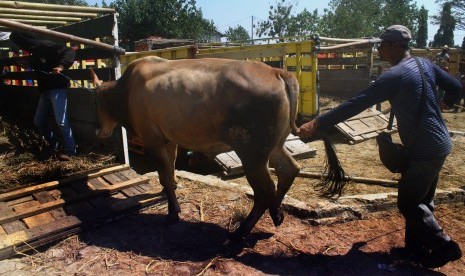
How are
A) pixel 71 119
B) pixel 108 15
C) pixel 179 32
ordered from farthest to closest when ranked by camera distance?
pixel 179 32, pixel 71 119, pixel 108 15

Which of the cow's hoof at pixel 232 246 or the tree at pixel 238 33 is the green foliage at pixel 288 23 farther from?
the cow's hoof at pixel 232 246

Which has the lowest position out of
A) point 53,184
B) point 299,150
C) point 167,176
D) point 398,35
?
point 299,150

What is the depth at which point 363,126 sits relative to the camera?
946cm

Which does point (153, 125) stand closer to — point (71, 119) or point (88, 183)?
point (88, 183)

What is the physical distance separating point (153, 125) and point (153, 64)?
748 mm

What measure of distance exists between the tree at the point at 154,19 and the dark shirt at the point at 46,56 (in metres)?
26.9

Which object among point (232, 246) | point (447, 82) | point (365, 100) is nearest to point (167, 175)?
point (232, 246)

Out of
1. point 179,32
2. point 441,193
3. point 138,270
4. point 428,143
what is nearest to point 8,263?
point 138,270

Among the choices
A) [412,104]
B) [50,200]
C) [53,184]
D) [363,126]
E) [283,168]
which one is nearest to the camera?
[412,104]

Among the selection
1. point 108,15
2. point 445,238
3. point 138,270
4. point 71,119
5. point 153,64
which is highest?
point 108,15

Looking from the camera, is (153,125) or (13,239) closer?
(13,239)

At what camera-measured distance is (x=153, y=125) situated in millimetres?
4340

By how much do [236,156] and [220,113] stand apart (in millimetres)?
3330

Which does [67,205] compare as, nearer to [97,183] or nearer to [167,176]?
[97,183]
